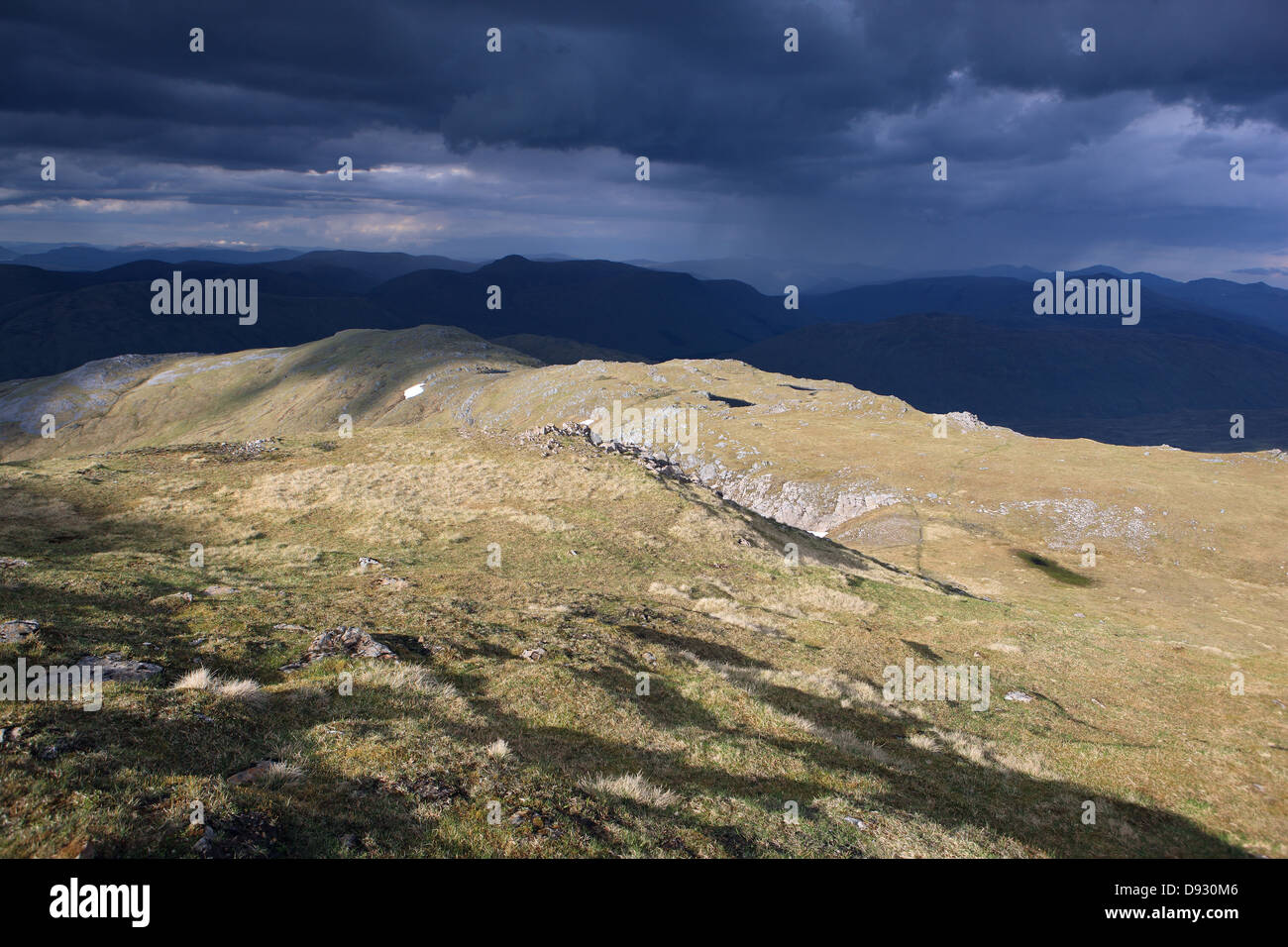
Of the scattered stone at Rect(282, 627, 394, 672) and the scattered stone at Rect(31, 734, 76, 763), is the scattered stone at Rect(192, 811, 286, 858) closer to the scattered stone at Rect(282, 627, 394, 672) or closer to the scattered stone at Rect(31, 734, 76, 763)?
the scattered stone at Rect(31, 734, 76, 763)

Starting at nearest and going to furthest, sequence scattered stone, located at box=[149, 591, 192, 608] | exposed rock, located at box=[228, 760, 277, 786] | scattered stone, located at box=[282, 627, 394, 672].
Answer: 1. exposed rock, located at box=[228, 760, 277, 786]
2. scattered stone, located at box=[282, 627, 394, 672]
3. scattered stone, located at box=[149, 591, 192, 608]

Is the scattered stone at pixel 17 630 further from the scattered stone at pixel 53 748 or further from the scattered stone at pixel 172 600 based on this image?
the scattered stone at pixel 53 748

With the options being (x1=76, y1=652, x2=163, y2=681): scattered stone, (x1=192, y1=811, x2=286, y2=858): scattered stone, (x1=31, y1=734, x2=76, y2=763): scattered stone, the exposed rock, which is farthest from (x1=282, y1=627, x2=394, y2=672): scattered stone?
(x1=192, y1=811, x2=286, y2=858): scattered stone

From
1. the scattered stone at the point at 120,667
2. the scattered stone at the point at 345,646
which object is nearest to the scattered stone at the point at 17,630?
the scattered stone at the point at 120,667

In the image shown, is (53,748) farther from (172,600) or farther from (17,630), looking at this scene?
(172,600)
